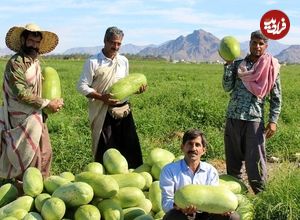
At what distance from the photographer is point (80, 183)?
430 centimetres

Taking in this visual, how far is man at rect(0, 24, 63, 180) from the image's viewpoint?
504cm

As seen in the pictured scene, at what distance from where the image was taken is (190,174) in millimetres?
4156

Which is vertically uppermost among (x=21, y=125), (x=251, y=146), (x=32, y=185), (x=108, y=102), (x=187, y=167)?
(x=108, y=102)

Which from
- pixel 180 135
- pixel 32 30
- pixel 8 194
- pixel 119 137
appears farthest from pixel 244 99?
pixel 180 135

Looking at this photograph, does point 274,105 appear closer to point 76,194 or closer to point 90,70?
point 90,70

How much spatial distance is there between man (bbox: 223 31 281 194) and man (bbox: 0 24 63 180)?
1.81 metres

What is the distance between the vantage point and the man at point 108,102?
220 inches

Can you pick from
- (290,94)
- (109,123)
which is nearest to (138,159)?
(109,123)

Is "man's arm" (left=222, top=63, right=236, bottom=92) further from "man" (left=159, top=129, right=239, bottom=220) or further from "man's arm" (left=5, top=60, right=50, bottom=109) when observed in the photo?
"man's arm" (left=5, top=60, right=50, bottom=109)

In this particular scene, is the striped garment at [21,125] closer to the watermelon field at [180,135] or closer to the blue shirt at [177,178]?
the watermelon field at [180,135]

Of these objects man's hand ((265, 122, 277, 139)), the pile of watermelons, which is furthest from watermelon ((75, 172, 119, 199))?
man's hand ((265, 122, 277, 139))

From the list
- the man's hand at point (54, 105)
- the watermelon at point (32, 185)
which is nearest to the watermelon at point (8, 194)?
the watermelon at point (32, 185)

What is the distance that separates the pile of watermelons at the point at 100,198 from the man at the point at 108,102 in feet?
3.22

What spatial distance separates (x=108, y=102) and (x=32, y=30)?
114cm
